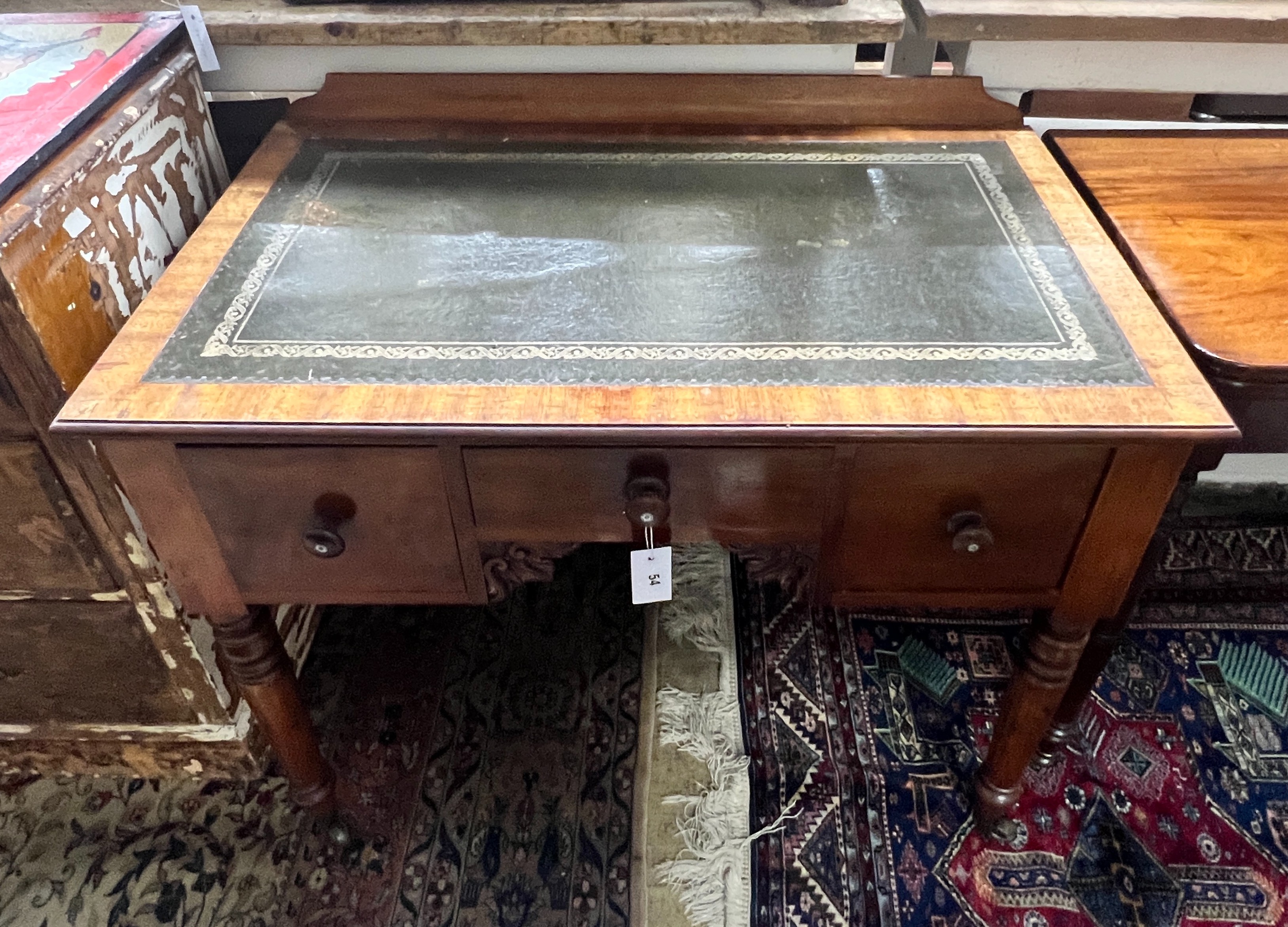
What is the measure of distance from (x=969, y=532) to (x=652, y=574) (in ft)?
1.02

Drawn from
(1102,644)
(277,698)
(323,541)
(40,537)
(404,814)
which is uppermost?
(323,541)

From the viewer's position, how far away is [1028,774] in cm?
134

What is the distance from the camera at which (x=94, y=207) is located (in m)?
0.91

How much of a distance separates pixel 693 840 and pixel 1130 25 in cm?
125

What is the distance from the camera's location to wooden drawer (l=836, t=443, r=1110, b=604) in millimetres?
815

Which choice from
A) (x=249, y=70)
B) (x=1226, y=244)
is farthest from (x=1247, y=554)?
(x=249, y=70)

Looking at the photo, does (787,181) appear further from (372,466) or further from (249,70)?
(249,70)

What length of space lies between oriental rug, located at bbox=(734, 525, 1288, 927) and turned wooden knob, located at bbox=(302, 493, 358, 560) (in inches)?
29.9

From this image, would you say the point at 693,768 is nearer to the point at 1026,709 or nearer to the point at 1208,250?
the point at 1026,709

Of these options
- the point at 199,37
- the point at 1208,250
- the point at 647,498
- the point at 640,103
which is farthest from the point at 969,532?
the point at 199,37

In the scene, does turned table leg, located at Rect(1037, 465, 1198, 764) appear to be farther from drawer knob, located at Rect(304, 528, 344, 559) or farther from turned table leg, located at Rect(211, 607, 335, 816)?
turned table leg, located at Rect(211, 607, 335, 816)

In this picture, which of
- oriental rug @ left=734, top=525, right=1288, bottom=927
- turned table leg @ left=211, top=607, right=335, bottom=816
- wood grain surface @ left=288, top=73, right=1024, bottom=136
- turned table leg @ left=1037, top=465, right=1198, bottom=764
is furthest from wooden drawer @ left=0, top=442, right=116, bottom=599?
turned table leg @ left=1037, top=465, right=1198, bottom=764

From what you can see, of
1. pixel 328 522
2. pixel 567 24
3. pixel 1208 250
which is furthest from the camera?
pixel 567 24

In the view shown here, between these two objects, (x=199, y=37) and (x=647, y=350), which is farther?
(x=199, y=37)
